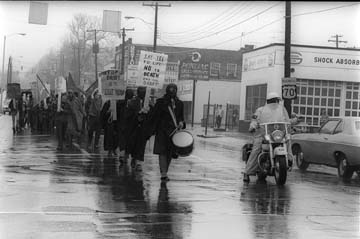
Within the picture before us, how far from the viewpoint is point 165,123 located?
10734 millimetres

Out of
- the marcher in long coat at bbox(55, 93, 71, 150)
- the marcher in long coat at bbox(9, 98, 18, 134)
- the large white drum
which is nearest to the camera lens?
the large white drum

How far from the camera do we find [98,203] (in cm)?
816

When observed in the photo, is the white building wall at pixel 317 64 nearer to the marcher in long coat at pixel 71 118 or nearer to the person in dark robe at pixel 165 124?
the marcher in long coat at pixel 71 118

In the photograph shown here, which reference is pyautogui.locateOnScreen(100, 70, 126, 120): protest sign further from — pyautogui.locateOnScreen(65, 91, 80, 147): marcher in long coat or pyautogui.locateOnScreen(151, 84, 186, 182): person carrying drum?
pyautogui.locateOnScreen(151, 84, 186, 182): person carrying drum

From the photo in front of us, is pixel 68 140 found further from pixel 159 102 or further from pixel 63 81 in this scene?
pixel 159 102

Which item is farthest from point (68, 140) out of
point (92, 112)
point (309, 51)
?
point (309, 51)

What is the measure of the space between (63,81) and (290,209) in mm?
14254

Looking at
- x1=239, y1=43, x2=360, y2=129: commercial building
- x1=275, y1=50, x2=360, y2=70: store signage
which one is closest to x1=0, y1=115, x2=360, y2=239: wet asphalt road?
x1=239, y1=43, x2=360, y2=129: commercial building

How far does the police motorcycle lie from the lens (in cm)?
1085

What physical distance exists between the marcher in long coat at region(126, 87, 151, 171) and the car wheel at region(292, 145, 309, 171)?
4.44 m

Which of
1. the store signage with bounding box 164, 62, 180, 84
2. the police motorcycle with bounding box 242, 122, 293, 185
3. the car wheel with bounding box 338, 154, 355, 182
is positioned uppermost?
the store signage with bounding box 164, 62, 180, 84

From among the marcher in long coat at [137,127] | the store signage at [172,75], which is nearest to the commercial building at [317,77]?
the store signage at [172,75]

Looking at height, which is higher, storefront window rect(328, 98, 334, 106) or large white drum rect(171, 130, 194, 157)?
storefront window rect(328, 98, 334, 106)

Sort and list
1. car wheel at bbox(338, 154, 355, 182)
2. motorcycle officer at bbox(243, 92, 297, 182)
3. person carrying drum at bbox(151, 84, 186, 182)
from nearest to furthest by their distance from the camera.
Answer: person carrying drum at bbox(151, 84, 186, 182)
motorcycle officer at bbox(243, 92, 297, 182)
car wheel at bbox(338, 154, 355, 182)
